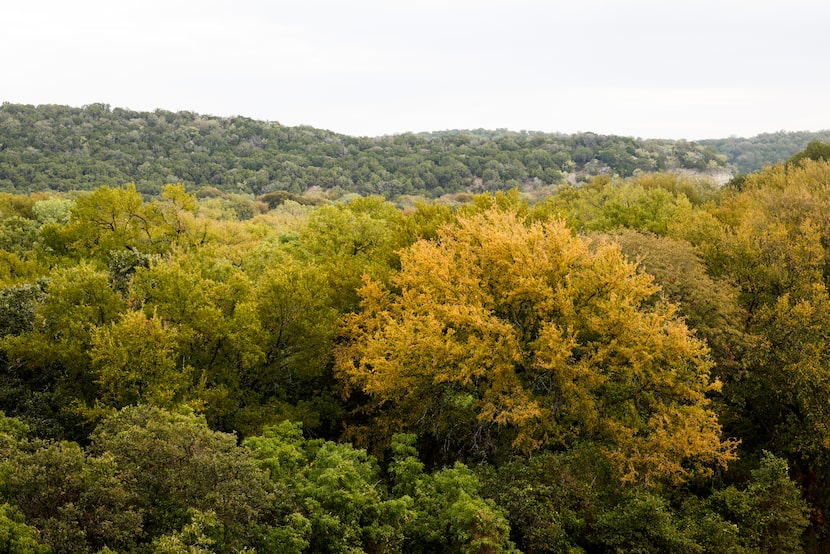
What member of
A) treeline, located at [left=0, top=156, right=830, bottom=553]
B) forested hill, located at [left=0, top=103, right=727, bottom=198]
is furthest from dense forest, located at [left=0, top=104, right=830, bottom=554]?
forested hill, located at [left=0, top=103, right=727, bottom=198]

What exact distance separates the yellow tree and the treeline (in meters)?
0.13

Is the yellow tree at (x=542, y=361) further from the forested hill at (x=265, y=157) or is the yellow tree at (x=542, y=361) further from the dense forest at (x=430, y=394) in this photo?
the forested hill at (x=265, y=157)

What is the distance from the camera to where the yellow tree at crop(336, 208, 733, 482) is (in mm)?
21609

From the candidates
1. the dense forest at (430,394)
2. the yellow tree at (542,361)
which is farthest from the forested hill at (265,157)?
the yellow tree at (542,361)

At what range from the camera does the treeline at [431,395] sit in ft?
50.1

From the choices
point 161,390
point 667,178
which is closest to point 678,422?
point 161,390

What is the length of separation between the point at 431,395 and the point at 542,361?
18.4 ft

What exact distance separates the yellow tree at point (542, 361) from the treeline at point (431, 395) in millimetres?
125

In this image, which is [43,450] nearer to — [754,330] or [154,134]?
[754,330]

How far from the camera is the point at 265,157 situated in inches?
6339

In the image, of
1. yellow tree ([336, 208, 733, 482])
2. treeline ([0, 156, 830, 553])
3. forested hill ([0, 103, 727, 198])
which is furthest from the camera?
forested hill ([0, 103, 727, 198])

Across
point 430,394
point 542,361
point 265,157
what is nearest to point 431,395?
point 430,394

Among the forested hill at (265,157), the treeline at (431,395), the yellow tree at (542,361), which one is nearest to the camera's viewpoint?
the treeline at (431,395)

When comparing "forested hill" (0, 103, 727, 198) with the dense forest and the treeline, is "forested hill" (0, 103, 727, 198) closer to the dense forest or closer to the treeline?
the dense forest
